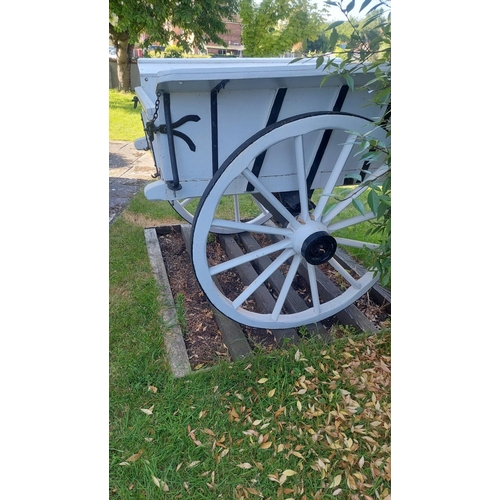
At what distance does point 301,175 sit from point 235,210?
57.6 inches

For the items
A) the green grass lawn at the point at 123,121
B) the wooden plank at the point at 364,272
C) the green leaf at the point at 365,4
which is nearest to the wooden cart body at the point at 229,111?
the green leaf at the point at 365,4

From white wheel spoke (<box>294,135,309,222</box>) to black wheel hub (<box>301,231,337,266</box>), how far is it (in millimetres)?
134

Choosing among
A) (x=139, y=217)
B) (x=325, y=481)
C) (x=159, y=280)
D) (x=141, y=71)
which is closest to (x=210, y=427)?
(x=325, y=481)

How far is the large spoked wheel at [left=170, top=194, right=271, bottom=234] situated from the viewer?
352 centimetres

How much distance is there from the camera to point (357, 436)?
1.86m

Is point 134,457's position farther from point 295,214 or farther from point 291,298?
point 295,214

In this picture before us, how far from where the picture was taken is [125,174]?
18.6 ft

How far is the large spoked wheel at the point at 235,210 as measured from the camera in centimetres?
352

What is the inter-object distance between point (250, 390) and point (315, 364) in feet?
1.21

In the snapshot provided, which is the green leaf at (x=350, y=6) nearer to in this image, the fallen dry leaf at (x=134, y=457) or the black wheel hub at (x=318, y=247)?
the black wheel hub at (x=318, y=247)

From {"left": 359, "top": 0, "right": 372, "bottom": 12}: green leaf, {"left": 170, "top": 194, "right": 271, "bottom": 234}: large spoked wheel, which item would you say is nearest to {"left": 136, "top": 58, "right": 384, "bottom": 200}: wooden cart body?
{"left": 359, "top": 0, "right": 372, "bottom": 12}: green leaf

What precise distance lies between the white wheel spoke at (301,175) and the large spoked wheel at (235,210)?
4.24 ft

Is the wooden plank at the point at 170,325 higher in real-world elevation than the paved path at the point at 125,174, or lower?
lower

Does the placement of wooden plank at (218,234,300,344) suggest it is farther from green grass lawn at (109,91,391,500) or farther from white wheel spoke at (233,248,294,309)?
white wheel spoke at (233,248,294,309)
